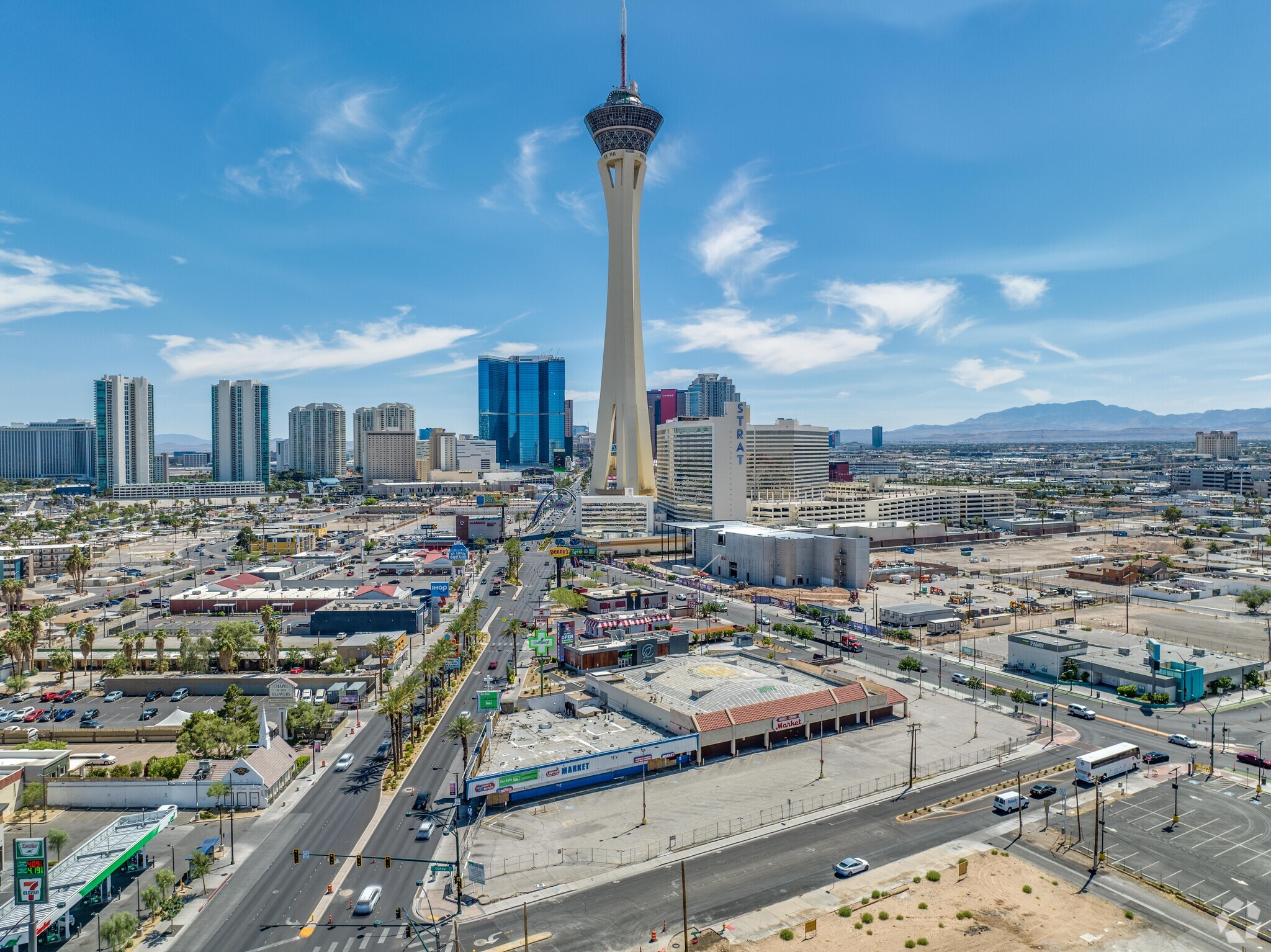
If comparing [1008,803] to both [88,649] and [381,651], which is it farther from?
[88,649]

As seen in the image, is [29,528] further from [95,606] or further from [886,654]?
[886,654]

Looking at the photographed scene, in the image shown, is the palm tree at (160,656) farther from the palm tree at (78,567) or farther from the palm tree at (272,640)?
the palm tree at (78,567)

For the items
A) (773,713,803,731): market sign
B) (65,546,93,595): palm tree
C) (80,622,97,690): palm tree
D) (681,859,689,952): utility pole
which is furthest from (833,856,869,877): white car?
(65,546,93,595): palm tree

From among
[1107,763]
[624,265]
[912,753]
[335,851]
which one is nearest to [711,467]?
[624,265]

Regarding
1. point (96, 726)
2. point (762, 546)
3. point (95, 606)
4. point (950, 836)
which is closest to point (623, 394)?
point (762, 546)

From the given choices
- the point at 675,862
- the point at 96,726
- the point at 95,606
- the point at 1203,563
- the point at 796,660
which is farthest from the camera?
the point at 1203,563

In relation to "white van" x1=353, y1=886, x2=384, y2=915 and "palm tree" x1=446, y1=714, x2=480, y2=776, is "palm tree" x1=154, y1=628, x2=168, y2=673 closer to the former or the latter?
"palm tree" x1=446, y1=714, x2=480, y2=776
